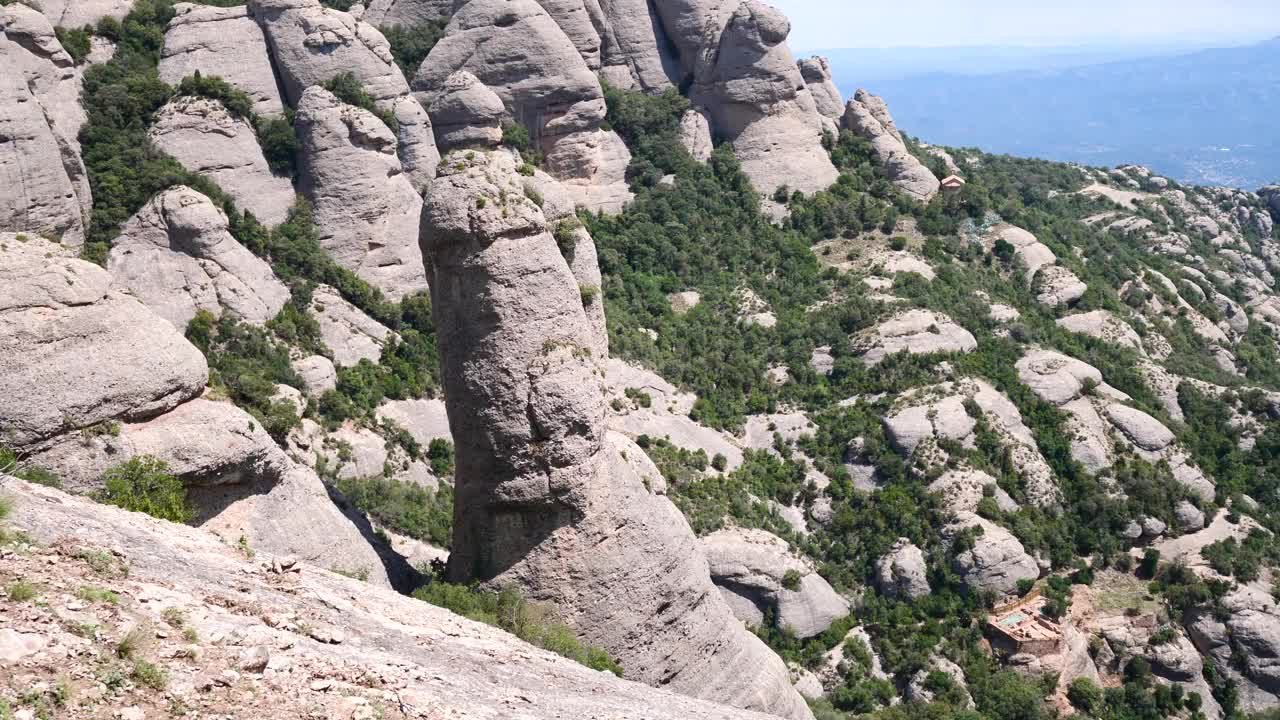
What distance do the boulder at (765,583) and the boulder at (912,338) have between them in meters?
13.1

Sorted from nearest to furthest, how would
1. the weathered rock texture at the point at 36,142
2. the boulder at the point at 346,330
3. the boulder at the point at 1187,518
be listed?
the weathered rock texture at the point at 36,142
the boulder at the point at 346,330
the boulder at the point at 1187,518

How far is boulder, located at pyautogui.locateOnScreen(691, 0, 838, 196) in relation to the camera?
5844 centimetres

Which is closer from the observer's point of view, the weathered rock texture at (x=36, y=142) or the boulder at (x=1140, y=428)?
the weathered rock texture at (x=36, y=142)

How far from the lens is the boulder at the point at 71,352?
20.3 metres

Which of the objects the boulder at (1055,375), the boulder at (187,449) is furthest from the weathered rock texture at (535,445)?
the boulder at (1055,375)

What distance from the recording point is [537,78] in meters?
52.6

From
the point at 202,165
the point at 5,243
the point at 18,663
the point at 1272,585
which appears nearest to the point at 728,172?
the point at 202,165

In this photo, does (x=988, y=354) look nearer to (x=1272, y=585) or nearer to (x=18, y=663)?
(x=1272, y=585)

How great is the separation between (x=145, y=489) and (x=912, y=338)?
116ft

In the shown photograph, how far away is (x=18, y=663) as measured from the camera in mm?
11008

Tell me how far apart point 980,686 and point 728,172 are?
30.9 m

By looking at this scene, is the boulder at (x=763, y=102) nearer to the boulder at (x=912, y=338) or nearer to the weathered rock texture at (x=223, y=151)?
the boulder at (x=912, y=338)

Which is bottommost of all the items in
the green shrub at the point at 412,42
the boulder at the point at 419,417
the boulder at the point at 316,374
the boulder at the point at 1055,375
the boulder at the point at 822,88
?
the boulder at the point at 1055,375

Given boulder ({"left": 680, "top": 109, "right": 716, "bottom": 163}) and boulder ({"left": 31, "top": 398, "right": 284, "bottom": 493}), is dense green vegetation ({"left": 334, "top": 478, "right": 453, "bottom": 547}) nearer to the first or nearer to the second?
boulder ({"left": 31, "top": 398, "right": 284, "bottom": 493})
